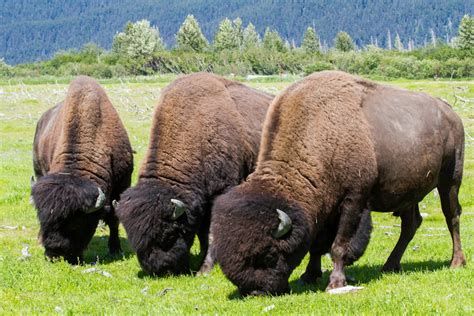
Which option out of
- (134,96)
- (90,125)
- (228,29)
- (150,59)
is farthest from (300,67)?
(90,125)

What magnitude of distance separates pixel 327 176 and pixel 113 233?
5173mm

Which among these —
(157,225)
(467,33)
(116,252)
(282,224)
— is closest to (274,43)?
(467,33)

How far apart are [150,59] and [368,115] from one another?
90.1m

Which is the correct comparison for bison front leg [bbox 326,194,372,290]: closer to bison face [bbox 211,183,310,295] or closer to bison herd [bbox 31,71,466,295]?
bison herd [bbox 31,71,466,295]

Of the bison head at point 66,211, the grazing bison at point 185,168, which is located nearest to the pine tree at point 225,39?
the grazing bison at point 185,168

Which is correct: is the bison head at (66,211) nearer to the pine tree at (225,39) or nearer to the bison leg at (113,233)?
the bison leg at (113,233)

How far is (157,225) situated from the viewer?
9.64 meters

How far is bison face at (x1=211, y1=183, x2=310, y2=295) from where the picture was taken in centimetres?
786

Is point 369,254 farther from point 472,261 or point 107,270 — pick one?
point 107,270

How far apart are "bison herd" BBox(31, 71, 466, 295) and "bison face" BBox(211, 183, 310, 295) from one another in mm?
14

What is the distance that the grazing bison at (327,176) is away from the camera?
796 cm

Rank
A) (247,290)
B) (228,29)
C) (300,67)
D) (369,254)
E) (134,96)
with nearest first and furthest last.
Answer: (247,290) < (369,254) < (134,96) < (300,67) < (228,29)

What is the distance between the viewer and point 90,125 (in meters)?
12.0

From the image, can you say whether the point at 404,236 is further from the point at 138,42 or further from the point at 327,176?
the point at 138,42
